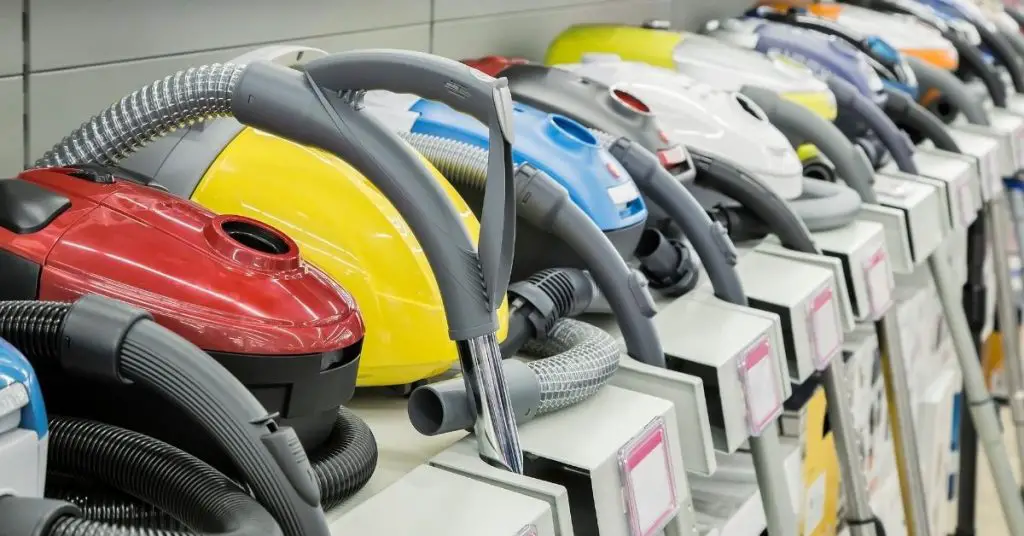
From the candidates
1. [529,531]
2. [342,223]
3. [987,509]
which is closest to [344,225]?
[342,223]

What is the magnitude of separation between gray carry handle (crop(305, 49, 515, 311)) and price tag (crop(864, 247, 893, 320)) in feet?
2.68

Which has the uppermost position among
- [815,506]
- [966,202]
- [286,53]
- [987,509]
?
[286,53]

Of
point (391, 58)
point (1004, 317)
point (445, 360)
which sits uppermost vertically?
point (391, 58)

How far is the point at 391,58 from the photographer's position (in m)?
0.68

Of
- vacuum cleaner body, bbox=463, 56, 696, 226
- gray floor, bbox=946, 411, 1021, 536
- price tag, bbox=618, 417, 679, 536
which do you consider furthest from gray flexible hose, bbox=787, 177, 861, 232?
gray floor, bbox=946, 411, 1021, 536

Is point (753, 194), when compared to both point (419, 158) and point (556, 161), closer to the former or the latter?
point (556, 161)

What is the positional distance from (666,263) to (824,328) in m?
0.21

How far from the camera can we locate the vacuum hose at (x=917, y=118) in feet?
6.16

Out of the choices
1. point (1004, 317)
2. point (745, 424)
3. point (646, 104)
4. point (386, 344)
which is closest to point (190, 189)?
point (386, 344)

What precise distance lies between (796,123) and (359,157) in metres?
0.90

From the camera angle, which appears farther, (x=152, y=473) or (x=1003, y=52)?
(x=1003, y=52)

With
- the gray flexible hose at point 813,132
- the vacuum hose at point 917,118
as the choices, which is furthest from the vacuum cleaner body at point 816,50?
the gray flexible hose at point 813,132

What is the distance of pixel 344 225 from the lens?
0.83 m

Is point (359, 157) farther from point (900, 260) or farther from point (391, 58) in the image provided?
point (900, 260)
